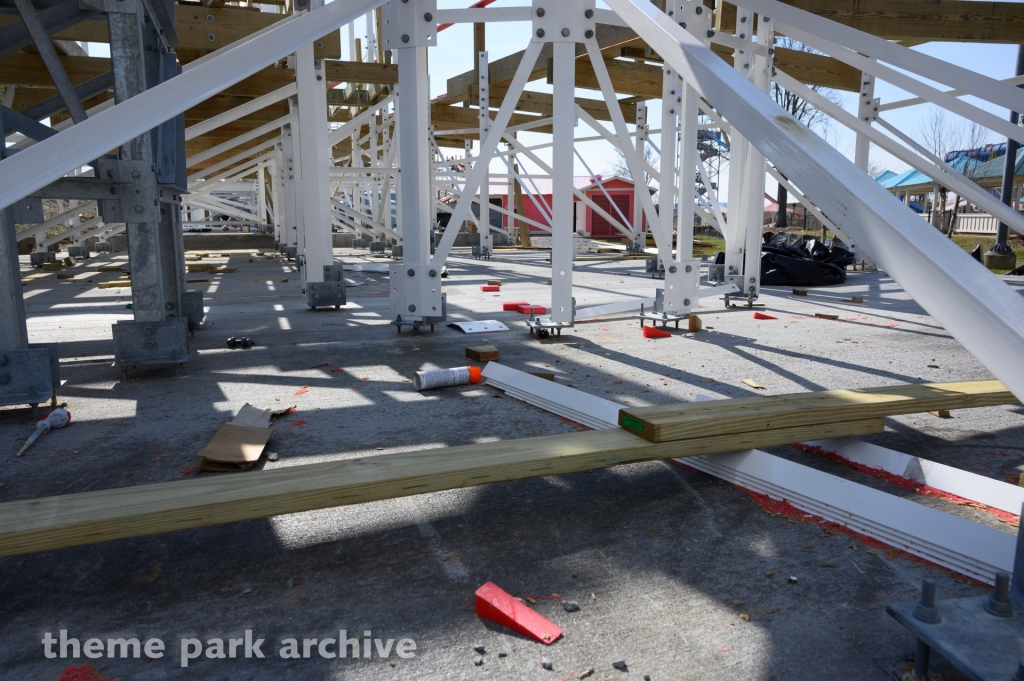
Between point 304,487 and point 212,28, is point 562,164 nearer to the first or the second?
point 304,487

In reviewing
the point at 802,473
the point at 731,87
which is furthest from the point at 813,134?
the point at 802,473

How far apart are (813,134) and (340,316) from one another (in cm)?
623

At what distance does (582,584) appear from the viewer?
2160 mm

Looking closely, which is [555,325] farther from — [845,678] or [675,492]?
[845,678]

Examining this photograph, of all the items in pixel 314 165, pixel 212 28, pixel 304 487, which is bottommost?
pixel 304 487

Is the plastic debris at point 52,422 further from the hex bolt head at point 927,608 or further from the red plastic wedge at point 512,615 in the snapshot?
the hex bolt head at point 927,608

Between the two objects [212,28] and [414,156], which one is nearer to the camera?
[414,156]

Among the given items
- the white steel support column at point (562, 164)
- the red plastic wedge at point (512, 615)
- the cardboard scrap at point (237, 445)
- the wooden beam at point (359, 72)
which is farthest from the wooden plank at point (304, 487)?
the wooden beam at point (359, 72)

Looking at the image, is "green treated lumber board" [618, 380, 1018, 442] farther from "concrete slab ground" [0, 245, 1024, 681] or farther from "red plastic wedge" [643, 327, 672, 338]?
"red plastic wedge" [643, 327, 672, 338]

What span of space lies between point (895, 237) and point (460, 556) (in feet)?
5.26

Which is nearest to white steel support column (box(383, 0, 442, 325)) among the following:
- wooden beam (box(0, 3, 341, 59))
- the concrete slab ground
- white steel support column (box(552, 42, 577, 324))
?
white steel support column (box(552, 42, 577, 324))

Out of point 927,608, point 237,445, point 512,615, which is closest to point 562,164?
point 237,445

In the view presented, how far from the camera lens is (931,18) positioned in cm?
972

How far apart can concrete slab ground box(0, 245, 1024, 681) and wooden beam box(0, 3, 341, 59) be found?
4633 mm
